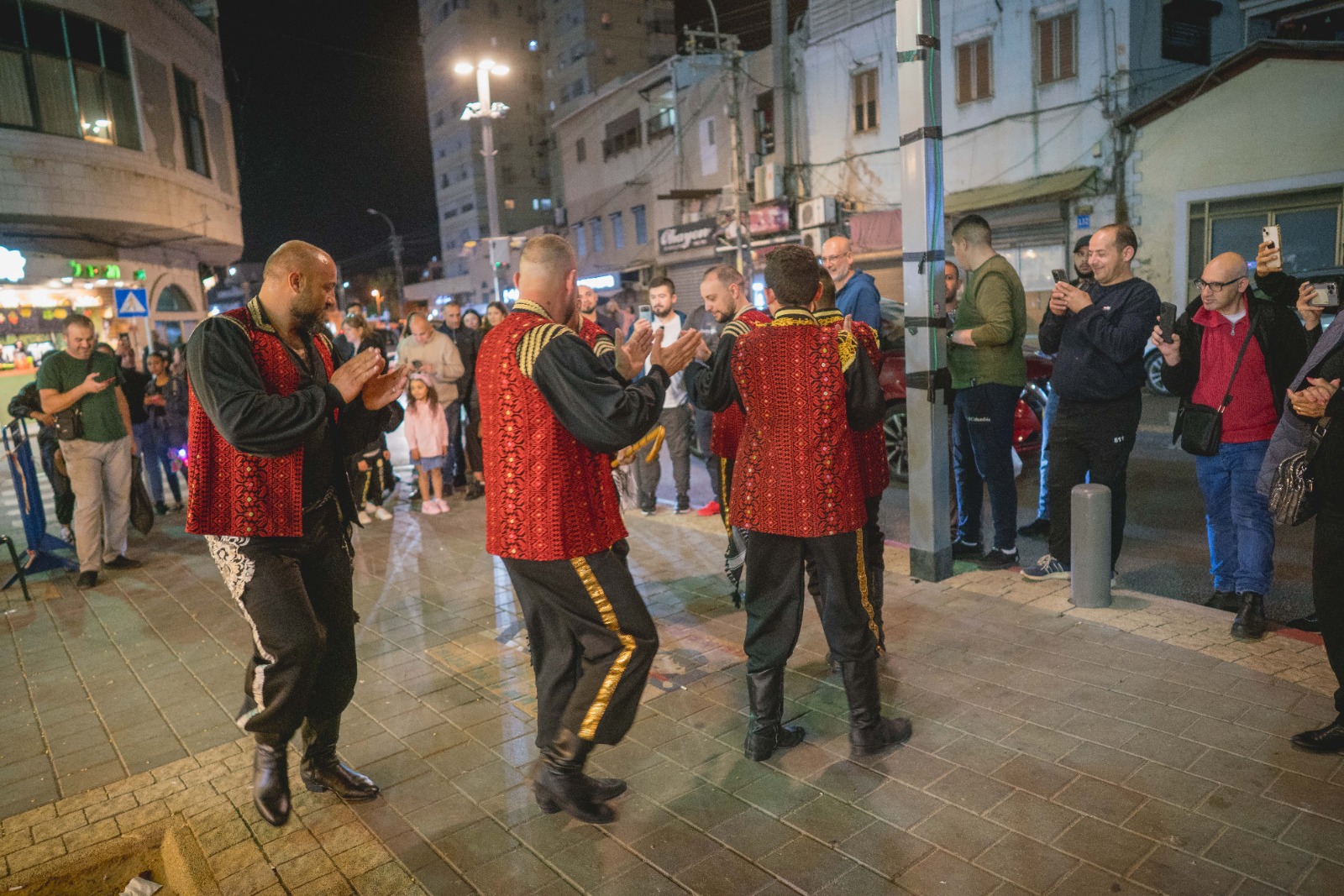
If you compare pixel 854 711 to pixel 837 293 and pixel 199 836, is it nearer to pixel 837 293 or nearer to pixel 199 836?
pixel 199 836

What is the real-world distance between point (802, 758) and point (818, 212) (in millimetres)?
21959

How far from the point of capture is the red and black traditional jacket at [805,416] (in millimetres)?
3482

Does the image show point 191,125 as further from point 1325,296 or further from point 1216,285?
point 1325,296

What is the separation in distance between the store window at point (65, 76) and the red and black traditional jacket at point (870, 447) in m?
17.8

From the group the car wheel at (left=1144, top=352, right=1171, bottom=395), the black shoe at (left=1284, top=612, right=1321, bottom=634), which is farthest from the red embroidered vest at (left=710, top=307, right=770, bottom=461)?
the car wheel at (left=1144, top=352, right=1171, bottom=395)

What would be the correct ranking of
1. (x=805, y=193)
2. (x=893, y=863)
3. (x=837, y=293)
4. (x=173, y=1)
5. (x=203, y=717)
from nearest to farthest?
(x=893, y=863), (x=203, y=717), (x=837, y=293), (x=173, y=1), (x=805, y=193)

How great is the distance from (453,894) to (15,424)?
277 inches

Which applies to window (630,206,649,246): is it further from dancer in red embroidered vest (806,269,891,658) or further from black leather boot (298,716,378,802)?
black leather boot (298,716,378,802)

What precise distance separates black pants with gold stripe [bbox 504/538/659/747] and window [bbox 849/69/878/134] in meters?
23.6

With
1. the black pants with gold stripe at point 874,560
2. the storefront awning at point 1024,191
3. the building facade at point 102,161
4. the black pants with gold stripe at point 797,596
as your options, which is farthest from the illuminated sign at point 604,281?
the black pants with gold stripe at point 797,596

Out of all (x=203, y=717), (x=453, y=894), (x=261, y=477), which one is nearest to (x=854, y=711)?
(x=453, y=894)

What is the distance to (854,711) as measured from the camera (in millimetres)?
3615

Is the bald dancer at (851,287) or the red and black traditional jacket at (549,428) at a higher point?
the bald dancer at (851,287)

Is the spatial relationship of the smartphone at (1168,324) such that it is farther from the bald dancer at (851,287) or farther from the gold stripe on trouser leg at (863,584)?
the gold stripe on trouser leg at (863,584)
